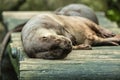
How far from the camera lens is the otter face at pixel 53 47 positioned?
4414mm

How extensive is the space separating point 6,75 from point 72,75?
111 inches

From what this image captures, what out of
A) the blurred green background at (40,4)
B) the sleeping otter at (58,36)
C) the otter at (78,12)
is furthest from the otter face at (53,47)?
the blurred green background at (40,4)

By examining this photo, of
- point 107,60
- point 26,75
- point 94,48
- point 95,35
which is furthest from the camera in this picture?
point 95,35

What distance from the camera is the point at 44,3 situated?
386 inches

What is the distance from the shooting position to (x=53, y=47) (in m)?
4.43

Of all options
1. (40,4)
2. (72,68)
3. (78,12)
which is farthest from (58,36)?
(40,4)

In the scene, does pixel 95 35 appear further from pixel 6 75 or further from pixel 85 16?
pixel 6 75

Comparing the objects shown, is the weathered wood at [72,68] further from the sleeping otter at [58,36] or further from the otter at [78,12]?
the otter at [78,12]

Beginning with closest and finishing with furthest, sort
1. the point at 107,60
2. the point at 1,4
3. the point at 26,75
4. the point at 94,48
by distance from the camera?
1. the point at 26,75
2. the point at 107,60
3. the point at 94,48
4. the point at 1,4

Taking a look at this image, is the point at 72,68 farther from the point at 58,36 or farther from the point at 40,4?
the point at 40,4

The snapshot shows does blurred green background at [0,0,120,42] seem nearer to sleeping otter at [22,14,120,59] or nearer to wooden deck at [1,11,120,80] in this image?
sleeping otter at [22,14,120,59]

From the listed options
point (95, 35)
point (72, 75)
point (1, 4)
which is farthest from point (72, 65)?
point (1, 4)

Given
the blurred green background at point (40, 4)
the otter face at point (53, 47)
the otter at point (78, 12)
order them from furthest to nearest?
the blurred green background at point (40, 4) < the otter at point (78, 12) < the otter face at point (53, 47)

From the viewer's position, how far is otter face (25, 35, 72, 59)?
4.41 metres
